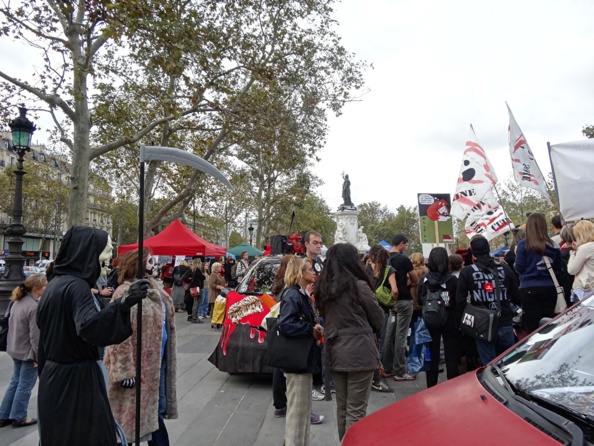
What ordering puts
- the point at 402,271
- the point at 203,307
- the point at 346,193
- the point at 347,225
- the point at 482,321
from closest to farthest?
the point at 482,321 → the point at 402,271 → the point at 203,307 → the point at 347,225 → the point at 346,193

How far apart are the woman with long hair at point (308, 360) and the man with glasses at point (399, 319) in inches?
104

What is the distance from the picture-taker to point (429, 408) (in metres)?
2.14

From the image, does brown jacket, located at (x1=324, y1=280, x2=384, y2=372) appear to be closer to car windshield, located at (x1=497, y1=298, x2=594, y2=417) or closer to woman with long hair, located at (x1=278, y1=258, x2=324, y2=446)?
woman with long hair, located at (x1=278, y1=258, x2=324, y2=446)

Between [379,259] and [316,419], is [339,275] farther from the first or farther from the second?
[379,259]

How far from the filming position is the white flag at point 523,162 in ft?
21.4

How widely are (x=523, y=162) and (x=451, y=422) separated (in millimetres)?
5760

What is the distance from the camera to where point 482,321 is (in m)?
4.70

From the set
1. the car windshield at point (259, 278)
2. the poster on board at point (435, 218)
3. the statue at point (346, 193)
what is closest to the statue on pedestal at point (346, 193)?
the statue at point (346, 193)

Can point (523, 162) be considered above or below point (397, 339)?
above

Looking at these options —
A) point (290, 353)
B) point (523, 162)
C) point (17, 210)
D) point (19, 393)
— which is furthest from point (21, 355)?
point (523, 162)

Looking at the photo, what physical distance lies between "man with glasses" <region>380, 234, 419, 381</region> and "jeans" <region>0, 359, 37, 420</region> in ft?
14.7

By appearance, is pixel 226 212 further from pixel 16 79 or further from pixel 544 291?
pixel 544 291

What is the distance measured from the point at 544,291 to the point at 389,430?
379 cm

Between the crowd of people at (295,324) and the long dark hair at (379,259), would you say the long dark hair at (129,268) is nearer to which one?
the crowd of people at (295,324)
